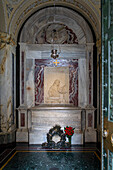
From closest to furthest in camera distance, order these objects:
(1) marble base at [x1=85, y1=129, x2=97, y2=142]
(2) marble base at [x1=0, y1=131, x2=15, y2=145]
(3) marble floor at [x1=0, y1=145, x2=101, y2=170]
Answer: (3) marble floor at [x1=0, y1=145, x2=101, y2=170] → (2) marble base at [x1=0, y1=131, x2=15, y2=145] → (1) marble base at [x1=85, y1=129, x2=97, y2=142]

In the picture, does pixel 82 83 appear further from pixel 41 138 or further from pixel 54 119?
pixel 41 138

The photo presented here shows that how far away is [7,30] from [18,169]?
14.8 ft

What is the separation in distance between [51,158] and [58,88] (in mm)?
3074

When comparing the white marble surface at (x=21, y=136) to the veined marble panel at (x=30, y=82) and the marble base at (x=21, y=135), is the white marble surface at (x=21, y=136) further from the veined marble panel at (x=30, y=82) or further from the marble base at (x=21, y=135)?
the veined marble panel at (x=30, y=82)

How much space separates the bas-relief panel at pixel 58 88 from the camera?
7.53 meters

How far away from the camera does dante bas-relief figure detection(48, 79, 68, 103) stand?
7.52 metres

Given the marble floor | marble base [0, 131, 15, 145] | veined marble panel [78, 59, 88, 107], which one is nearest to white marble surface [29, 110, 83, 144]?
veined marble panel [78, 59, 88, 107]

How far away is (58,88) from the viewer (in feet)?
24.7

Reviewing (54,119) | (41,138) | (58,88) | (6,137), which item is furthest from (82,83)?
(6,137)

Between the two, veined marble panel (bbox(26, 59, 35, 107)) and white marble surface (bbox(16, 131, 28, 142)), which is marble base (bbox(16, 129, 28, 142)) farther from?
veined marble panel (bbox(26, 59, 35, 107))

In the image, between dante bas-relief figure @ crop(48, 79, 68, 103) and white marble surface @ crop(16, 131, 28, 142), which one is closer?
white marble surface @ crop(16, 131, 28, 142)

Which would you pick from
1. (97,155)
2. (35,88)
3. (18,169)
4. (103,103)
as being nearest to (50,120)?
(35,88)

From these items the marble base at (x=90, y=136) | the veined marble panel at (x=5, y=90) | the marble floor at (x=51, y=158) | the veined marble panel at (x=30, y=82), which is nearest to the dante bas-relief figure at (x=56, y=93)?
the veined marble panel at (x=30, y=82)

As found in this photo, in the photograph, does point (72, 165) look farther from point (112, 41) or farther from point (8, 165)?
point (112, 41)
